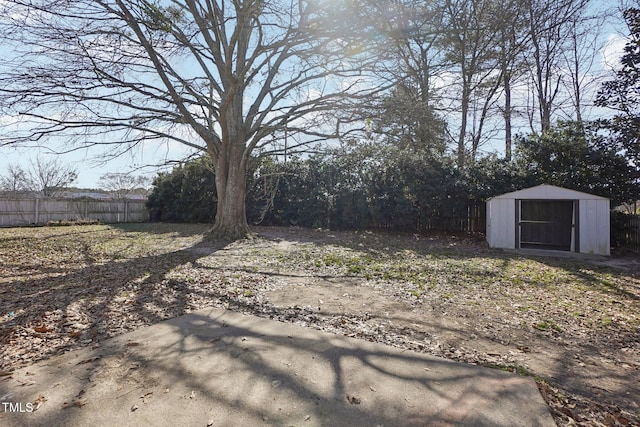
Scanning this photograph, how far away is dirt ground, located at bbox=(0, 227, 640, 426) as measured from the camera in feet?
8.07

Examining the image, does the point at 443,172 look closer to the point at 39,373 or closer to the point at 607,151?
the point at 607,151

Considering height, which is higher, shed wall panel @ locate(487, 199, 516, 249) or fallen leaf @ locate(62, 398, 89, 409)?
shed wall panel @ locate(487, 199, 516, 249)

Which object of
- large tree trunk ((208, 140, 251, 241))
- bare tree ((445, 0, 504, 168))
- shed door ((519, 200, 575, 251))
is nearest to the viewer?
bare tree ((445, 0, 504, 168))

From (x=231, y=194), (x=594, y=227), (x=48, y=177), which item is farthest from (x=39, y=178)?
(x=594, y=227)

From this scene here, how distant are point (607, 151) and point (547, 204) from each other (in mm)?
2093

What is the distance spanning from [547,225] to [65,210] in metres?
22.3

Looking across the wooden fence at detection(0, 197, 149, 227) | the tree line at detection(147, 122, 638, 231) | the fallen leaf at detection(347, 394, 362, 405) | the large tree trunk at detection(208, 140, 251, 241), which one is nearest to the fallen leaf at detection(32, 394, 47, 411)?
the fallen leaf at detection(347, 394, 362, 405)

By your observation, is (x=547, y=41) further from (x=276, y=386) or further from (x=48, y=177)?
(x=48, y=177)

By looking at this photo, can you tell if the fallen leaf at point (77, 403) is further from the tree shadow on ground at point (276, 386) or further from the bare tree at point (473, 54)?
the bare tree at point (473, 54)

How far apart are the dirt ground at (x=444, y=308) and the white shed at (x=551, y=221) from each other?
1.36 meters

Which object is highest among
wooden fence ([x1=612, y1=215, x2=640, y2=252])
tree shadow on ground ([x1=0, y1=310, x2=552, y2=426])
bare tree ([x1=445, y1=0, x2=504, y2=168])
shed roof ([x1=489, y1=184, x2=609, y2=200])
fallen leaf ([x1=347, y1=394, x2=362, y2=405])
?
bare tree ([x1=445, y1=0, x2=504, y2=168])

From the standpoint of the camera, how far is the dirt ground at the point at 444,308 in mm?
2459

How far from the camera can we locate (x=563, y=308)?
13.1ft

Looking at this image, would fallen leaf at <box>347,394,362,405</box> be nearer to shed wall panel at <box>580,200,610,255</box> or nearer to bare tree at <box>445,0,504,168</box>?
bare tree at <box>445,0,504,168</box>
